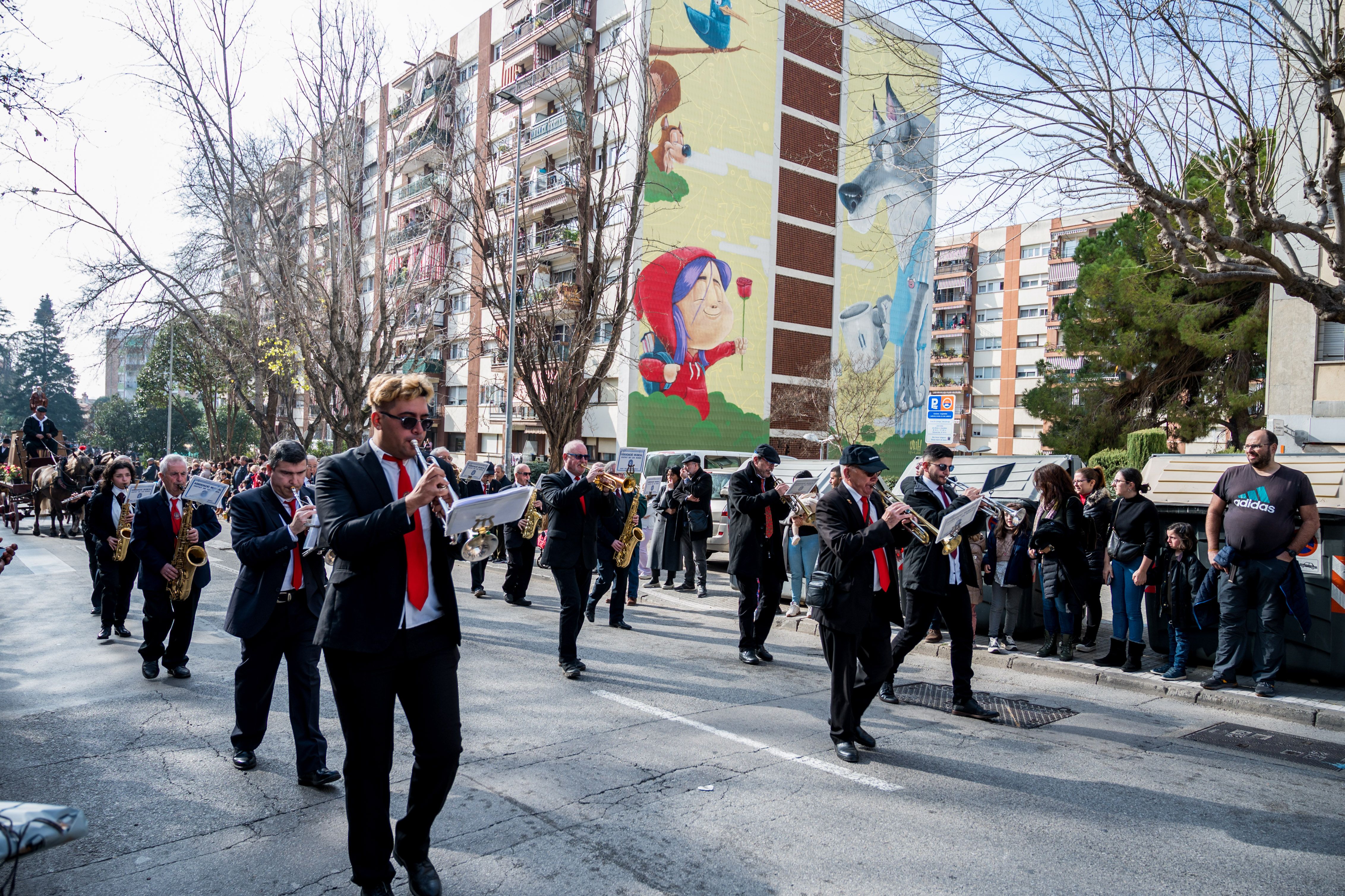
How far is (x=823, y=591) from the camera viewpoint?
547 centimetres

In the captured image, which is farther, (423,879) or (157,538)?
(157,538)

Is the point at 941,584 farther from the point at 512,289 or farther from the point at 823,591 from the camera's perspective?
the point at 512,289

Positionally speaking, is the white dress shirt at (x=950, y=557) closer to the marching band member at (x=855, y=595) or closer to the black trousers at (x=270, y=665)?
the marching band member at (x=855, y=595)

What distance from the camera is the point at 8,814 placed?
2039 millimetres

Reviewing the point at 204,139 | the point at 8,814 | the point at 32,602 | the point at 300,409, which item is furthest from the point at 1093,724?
the point at 300,409

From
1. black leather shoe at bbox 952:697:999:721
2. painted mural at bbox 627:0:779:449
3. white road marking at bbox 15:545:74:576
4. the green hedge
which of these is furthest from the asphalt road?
painted mural at bbox 627:0:779:449

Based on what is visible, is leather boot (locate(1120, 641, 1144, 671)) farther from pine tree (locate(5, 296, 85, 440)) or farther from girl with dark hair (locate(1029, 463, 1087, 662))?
pine tree (locate(5, 296, 85, 440))

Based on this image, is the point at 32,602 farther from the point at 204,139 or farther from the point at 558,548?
the point at 204,139

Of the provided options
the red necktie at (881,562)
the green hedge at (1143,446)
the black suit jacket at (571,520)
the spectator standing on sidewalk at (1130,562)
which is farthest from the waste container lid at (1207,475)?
the green hedge at (1143,446)

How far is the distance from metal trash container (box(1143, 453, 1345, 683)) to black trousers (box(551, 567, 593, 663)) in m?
5.61

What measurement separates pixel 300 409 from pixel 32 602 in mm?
56956

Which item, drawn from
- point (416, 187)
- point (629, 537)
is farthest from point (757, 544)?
point (416, 187)

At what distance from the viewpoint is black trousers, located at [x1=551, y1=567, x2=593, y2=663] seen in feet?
24.7

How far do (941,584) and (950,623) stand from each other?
0.39m
